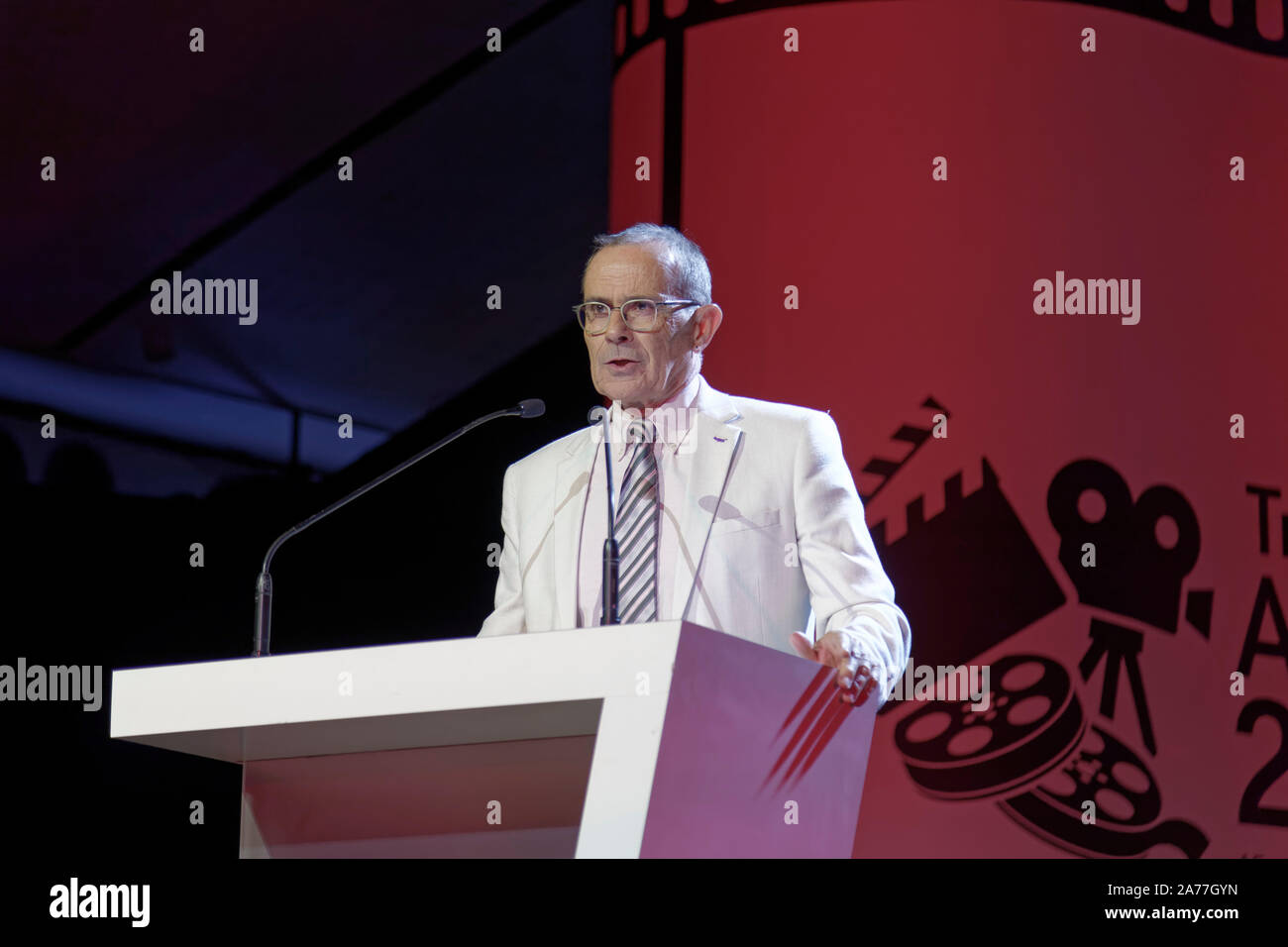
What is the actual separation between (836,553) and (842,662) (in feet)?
1.61

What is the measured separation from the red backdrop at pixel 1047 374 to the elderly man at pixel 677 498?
36.6 inches

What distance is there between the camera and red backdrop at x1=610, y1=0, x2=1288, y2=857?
10.4 ft

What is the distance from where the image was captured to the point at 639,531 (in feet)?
7.73

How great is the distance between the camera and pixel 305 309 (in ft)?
16.6

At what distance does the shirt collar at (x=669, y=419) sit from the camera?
248 centimetres

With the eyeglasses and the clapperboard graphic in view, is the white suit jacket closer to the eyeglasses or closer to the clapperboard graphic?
the eyeglasses

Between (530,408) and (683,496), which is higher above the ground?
(530,408)

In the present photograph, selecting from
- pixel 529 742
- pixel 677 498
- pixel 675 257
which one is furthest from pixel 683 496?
pixel 529 742

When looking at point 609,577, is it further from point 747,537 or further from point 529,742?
point 747,537

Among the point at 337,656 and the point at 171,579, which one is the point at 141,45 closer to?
the point at 171,579

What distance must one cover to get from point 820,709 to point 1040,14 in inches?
86.2

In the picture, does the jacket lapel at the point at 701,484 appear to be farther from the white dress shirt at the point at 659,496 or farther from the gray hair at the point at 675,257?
the gray hair at the point at 675,257
